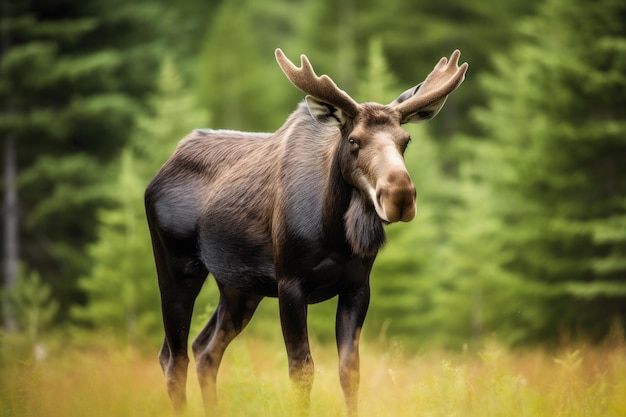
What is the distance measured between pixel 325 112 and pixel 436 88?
0.83 m

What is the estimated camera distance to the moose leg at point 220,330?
6426mm

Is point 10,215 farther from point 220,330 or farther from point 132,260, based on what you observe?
point 220,330

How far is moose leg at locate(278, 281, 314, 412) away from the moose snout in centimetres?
97

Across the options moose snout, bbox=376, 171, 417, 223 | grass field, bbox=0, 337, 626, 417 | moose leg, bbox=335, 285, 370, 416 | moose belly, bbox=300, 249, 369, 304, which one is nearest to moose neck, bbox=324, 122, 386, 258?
moose belly, bbox=300, 249, 369, 304

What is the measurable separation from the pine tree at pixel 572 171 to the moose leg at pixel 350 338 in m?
13.7

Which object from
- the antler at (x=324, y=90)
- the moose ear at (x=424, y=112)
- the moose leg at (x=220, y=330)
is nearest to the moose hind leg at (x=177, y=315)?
the moose leg at (x=220, y=330)

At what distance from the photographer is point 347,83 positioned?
34.8 metres

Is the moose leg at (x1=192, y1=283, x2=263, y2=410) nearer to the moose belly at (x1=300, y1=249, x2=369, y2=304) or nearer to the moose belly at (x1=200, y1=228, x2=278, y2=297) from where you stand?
the moose belly at (x1=200, y1=228, x2=278, y2=297)

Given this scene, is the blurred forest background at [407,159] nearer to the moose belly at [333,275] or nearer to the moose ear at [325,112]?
the moose belly at [333,275]

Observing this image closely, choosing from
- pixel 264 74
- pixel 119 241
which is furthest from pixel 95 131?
pixel 264 74

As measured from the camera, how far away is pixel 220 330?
648 centimetres

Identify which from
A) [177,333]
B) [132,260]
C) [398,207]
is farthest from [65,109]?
[398,207]

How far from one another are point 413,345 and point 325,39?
18.7 meters

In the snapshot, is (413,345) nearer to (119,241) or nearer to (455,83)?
(119,241)
